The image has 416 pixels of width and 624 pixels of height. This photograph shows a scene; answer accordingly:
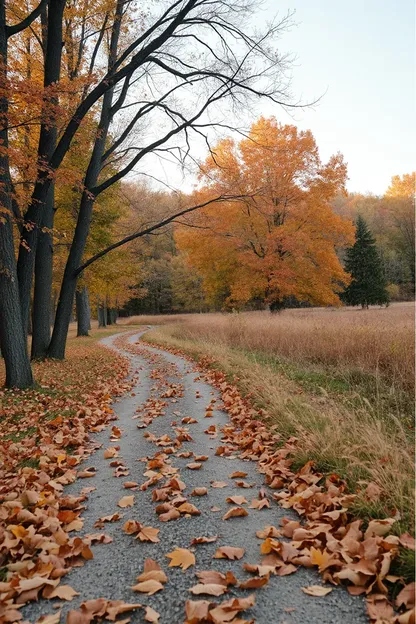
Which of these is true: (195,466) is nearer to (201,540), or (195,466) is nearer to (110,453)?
(110,453)

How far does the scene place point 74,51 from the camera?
39.0ft

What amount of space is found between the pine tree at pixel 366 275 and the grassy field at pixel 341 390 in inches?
968

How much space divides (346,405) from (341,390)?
41.5 inches

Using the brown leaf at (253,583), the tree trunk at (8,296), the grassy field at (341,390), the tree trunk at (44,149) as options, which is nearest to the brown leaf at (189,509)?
the brown leaf at (253,583)

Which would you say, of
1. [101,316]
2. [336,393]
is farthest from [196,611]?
[101,316]

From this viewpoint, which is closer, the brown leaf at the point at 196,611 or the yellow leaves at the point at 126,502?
the brown leaf at the point at 196,611

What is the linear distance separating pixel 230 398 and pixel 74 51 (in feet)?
37.5

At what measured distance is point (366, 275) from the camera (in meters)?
35.7

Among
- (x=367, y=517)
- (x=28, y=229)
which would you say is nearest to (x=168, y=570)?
(x=367, y=517)

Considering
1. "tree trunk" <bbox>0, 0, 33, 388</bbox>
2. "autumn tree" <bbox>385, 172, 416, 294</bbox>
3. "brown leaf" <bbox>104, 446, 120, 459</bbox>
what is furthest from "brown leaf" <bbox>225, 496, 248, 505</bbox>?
"autumn tree" <bbox>385, 172, 416, 294</bbox>

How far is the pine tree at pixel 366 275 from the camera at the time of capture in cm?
3553

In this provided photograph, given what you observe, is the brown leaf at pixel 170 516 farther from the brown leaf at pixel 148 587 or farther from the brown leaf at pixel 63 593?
the brown leaf at pixel 63 593

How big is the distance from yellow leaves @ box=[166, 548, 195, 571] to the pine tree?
116 ft

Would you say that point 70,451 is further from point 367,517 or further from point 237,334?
point 237,334
